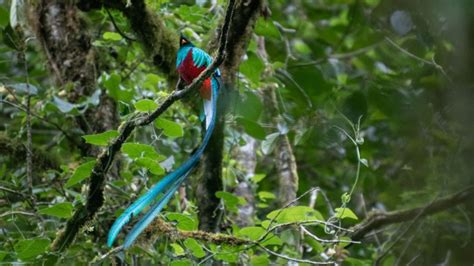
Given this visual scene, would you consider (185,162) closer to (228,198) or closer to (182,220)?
(182,220)

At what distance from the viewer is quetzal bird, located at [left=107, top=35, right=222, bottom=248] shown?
6.33 ft

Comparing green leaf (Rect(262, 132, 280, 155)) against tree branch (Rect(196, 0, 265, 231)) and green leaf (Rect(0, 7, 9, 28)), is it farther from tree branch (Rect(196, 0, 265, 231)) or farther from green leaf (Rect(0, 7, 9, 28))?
green leaf (Rect(0, 7, 9, 28))

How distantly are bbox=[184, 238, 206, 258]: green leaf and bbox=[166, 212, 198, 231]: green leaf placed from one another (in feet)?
0.16

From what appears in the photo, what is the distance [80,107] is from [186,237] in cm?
79

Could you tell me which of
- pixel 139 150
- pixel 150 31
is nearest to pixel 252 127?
pixel 150 31

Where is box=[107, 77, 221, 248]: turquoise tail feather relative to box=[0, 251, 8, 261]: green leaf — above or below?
above

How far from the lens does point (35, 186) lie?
2912 mm

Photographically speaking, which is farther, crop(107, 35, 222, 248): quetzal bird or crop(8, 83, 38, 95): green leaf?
crop(8, 83, 38, 95): green leaf

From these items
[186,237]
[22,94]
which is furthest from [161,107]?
[22,94]

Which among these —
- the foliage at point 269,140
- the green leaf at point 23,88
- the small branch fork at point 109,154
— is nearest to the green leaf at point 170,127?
the foliage at point 269,140

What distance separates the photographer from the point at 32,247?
225cm

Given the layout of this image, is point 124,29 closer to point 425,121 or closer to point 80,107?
point 80,107

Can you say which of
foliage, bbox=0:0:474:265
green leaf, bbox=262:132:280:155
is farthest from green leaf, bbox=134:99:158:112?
green leaf, bbox=262:132:280:155

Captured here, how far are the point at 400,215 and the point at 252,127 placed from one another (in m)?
0.65
